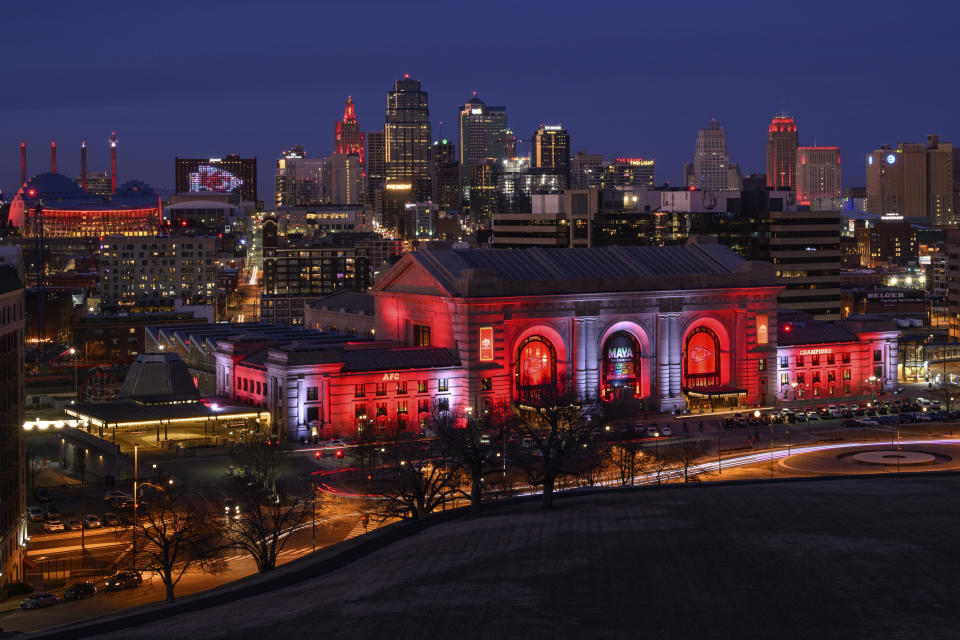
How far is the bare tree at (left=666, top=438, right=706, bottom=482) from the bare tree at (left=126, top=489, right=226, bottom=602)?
33.4 m

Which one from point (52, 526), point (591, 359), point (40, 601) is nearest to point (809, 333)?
point (591, 359)

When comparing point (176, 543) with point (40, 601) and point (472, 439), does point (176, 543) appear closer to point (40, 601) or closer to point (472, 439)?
point (40, 601)

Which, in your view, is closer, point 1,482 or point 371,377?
point 1,482

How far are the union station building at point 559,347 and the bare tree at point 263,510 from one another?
21.0 meters

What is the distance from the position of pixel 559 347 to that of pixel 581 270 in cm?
938

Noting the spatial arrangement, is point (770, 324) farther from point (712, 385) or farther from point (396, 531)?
point (396, 531)

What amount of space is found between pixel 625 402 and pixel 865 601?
271ft

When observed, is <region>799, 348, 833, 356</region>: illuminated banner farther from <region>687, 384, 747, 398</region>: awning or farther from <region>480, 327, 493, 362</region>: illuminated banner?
<region>480, 327, 493, 362</region>: illuminated banner

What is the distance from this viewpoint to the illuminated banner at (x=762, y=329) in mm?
141625

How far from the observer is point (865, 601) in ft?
165

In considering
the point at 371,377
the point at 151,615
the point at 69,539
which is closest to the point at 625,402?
the point at 371,377

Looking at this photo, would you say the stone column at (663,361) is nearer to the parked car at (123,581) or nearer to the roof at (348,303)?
the roof at (348,303)

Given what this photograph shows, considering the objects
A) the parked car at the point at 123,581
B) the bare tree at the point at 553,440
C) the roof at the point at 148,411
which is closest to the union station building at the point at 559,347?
the roof at the point at 148,411

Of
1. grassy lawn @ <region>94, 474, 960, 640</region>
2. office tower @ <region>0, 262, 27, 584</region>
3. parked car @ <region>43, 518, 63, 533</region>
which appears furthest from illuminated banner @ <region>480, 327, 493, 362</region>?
grassy lawn @ <region>94, 474, 960, 640</region>
